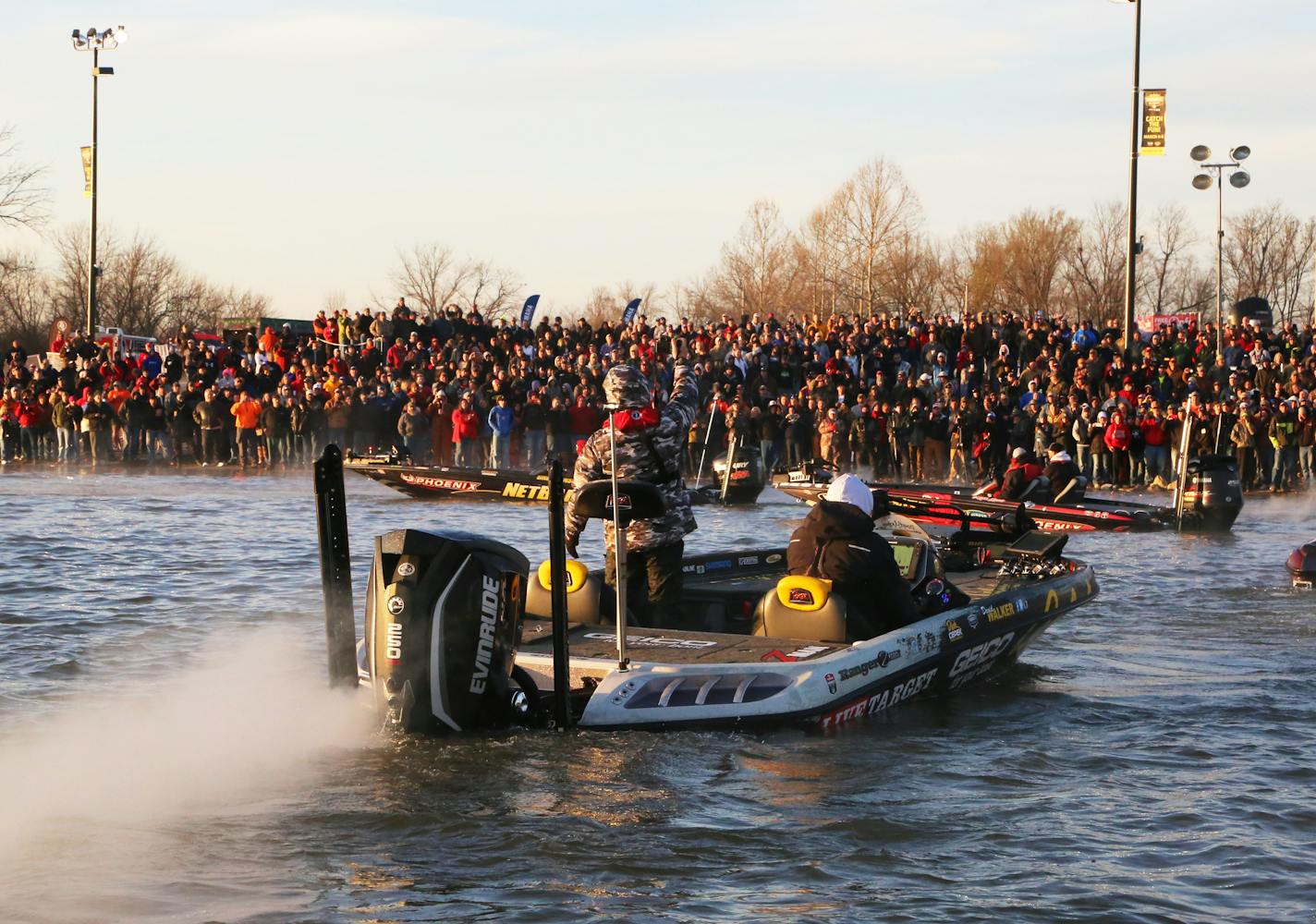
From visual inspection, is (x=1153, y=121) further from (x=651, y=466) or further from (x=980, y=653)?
(x=651, y=466)

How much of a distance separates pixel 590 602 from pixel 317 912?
4160 millimetres

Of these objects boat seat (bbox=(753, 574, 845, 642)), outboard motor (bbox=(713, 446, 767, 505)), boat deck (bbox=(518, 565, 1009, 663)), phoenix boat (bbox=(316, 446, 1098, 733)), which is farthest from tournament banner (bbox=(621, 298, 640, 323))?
boat seat (bbox=(753, 574, 845, 642))

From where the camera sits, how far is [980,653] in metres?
10.4

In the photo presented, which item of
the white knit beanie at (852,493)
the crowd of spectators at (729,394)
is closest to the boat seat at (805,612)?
the white knit beanie at (852,493)

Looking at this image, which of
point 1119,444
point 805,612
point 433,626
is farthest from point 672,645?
point 1119,444

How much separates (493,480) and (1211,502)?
1013cm

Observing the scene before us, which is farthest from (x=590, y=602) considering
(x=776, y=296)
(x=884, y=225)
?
(x=776, y=296)

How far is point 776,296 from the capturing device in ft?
232

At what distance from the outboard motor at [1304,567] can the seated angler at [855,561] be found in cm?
731

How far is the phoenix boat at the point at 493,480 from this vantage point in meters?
24.5

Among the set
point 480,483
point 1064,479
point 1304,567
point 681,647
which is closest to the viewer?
point 681,647

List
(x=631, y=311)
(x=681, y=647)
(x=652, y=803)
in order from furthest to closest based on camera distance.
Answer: (x=631, y=311), (x=681, y=647), (x=652, y=803)

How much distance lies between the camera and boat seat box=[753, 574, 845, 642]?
930cm

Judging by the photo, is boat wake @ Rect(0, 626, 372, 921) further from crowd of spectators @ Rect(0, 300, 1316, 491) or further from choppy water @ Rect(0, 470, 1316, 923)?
crowd of spectators @ Rect(0, 300, 1316, 491)
